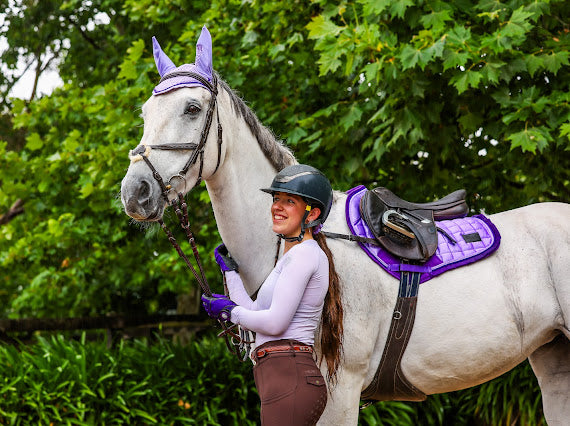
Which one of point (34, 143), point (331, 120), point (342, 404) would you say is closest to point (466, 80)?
point (331, 120)

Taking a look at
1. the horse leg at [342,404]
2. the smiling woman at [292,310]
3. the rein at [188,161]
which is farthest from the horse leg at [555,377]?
the rein at [188,161]

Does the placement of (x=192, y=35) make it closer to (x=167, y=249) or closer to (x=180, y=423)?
(x=167, y=249)

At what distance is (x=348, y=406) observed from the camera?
9.09ft

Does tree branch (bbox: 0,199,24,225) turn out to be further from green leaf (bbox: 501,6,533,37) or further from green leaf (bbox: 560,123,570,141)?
green leaf (bbox: 560,123,570,141)

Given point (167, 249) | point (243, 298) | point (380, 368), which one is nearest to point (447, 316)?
point (380, 368)

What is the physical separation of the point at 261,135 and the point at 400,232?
0.83 meters

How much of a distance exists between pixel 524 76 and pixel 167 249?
415 centimetres

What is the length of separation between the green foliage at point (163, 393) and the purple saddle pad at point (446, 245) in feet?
12.1

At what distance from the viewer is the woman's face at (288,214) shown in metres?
2.41

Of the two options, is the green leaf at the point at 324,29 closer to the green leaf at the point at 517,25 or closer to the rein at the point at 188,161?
the green leaf at the point at 517,25

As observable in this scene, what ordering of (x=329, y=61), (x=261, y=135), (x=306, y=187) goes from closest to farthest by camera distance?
(x=306, y=187) → (x=261, y=135) → (x=329, y=61)

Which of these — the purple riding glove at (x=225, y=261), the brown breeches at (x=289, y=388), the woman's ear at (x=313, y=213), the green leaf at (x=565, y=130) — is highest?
the green leaf at (x=565, y=130)

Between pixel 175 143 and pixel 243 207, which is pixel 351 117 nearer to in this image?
pixel 243 207

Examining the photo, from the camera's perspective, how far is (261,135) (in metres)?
3.04
